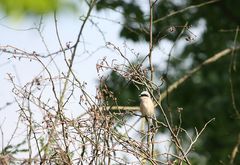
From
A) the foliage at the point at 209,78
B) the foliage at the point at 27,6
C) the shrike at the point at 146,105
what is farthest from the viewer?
the foliage at the point at 209,78

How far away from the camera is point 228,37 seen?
1195 cm

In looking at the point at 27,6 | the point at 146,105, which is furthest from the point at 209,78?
the point at 27,6

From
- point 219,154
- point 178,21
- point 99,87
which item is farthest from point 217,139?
point 99,87

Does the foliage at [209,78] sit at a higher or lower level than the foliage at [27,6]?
higher

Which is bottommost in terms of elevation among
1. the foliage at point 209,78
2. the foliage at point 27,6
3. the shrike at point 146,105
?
the foliage at point 27,6

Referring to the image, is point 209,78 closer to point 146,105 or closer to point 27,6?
point 146,105

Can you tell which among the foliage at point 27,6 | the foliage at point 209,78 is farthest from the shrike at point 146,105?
the foliage at point 209,78

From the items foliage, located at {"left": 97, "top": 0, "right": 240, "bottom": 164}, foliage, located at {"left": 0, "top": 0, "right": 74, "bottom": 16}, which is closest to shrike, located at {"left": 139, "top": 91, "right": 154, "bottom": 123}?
foliage, located at {"left": 0, "top": 0, "right": 74, "bottom": 16}

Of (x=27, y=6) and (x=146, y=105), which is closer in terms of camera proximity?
(x=27, y=6)

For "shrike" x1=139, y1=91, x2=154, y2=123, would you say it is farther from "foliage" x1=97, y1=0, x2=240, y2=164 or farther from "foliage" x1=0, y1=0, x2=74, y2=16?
"foliage" x1=97, y1=0, x2=240, y2=164

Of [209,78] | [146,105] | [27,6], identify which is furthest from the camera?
[209,78]

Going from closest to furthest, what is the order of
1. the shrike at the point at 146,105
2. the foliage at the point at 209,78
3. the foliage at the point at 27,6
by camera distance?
the foliage at the point at 27,6
the shrike at the point at 146,105
the foliage at the point at 209,78

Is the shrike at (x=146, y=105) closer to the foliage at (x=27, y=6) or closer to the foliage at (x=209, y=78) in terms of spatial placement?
the foliage at (x=27, y=6)

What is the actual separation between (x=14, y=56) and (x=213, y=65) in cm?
962
